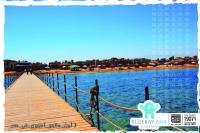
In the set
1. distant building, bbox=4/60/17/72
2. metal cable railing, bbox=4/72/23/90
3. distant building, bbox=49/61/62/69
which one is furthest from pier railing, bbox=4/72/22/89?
distant building, bbox=49/61/62/69

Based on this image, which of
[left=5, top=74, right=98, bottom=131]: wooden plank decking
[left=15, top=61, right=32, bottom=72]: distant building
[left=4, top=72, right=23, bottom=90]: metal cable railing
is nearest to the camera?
[left=5, top=74, right=98, bottom=131]: wooden plank decking

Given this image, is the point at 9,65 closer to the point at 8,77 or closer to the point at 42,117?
the point at 42,117

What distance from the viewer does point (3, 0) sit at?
5.11 metres

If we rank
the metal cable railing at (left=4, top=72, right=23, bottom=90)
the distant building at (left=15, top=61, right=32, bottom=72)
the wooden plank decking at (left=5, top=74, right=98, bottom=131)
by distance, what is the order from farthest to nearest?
1. the metal cable railing at (left=4, top=72, right=23, bottom=90)
2. the distant building at (left=15, top=61, right=32, bottom=72)
3. the wooden plank decking at (left=5, top=74, right=98, bottom=131)

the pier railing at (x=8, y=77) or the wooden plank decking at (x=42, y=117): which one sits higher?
the pier railing at (x=8, y=77)

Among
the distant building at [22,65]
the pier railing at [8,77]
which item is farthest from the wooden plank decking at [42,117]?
the distant building at [22,65]

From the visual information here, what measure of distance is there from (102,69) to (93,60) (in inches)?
11.2

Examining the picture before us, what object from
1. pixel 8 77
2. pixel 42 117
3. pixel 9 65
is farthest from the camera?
pixel 8 77

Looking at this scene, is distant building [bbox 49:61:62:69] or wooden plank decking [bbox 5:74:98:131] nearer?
wooden plank decking [bbox 5:74:98:131]

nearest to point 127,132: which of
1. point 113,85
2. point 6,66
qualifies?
point 6,66

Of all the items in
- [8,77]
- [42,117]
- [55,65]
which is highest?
[55,65]

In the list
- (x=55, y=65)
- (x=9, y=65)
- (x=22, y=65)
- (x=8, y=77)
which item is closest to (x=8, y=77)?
(x=8, y=77)

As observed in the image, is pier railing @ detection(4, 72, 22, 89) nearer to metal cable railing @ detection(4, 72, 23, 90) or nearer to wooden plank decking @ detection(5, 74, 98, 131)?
metal cable railing @ detection(4, 72, 23, 90)

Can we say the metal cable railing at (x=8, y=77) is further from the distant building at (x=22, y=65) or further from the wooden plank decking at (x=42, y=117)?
the wooden plank decking at (x=42, y=117)
